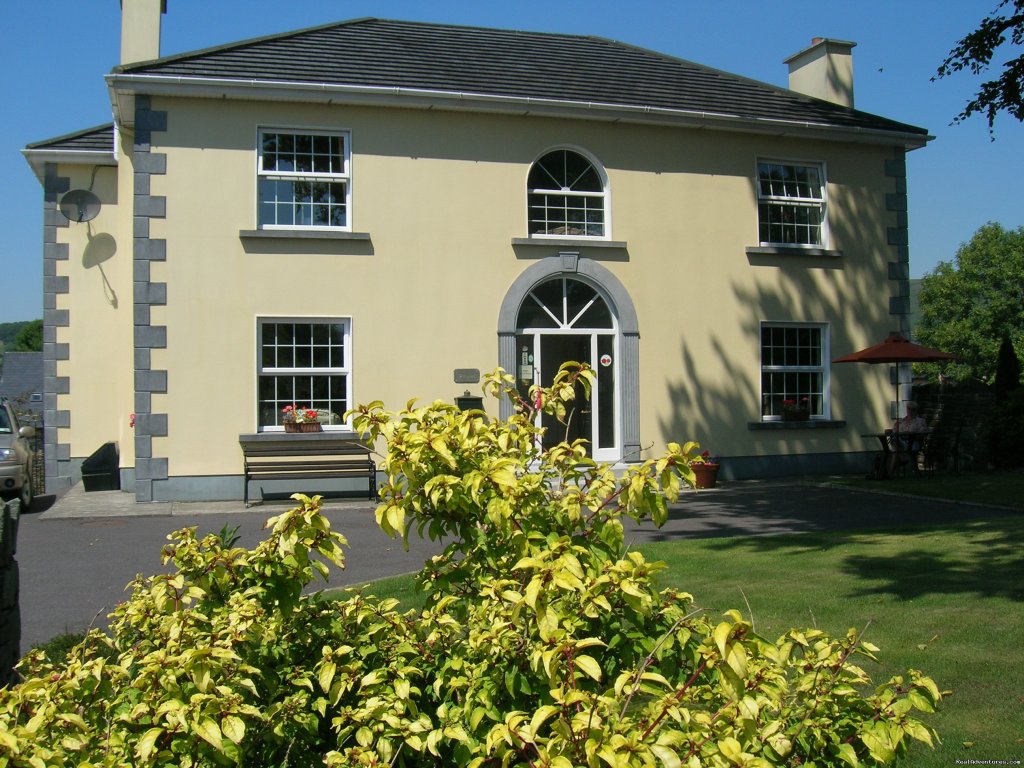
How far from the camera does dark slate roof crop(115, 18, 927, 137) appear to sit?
52.1ft

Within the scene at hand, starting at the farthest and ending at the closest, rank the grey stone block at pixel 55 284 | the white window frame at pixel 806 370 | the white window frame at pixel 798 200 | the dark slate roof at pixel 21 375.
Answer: the dark slate roof at pixel 21 375, the grey stone block at pixel 55 284, the white window frame at pixel 798 200, the white window frame at pixel 806 370

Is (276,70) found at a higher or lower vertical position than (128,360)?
higher

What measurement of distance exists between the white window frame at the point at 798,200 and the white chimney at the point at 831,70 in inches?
101

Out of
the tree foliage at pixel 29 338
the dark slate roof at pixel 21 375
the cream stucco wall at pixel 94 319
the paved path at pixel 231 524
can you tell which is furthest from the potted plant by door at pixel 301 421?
the tree foliage at pixel 29 338

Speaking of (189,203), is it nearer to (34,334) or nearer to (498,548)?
(498,548)

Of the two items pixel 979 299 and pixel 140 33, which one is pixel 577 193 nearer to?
pixel 140 33

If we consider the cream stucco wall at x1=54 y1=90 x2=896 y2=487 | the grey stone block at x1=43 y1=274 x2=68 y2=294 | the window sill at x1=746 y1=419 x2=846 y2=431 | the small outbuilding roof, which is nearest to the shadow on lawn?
the window sill at x1=746 y1=419 x2=846 y2=431

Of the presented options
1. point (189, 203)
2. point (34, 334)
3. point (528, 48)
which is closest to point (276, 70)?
point (189, 203)

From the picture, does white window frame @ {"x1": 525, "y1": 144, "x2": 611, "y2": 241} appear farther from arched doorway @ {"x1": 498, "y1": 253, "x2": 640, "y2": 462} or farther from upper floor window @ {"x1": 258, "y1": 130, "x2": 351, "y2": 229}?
upper floor window @ {"x1": 258, "y1": 130, "x2": 351, "y2": 229}

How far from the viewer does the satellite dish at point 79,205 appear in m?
18.8

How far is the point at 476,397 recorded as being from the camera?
52.8 feet

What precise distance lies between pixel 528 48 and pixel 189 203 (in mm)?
7608

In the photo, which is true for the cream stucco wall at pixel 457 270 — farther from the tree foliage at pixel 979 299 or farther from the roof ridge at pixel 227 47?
the tree foliage at pixel 979 299

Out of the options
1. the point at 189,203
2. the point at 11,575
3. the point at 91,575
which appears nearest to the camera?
the point at 11,575
